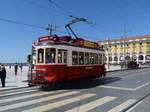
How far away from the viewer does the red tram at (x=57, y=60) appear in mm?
16953

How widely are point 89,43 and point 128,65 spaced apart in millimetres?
43280

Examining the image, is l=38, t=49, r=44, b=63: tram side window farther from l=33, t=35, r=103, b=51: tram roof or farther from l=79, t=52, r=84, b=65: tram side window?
l=79, t=52, r=84, b=65: tram side window

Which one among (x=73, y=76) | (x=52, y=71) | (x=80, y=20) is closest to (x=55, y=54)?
(x=52, y=71)

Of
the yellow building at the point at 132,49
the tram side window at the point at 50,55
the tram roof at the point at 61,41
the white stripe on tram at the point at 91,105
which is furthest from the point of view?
the yellow building at the point at 132,49

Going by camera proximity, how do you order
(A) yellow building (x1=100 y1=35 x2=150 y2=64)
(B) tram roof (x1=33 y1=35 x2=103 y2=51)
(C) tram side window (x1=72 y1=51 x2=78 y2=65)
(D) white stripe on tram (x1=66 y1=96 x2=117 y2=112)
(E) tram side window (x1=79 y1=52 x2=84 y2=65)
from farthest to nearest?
(A) yellow building (x1=100 y1=35 x2=150 y2=64) < (E) tram side window (x1=79 y1=52 x2=84 y2=65) < (C) tram side window (x1=72 y1=51 x2=78 y2=65) < (B) tram roof (x1=33 y1=35 x2=103 y2=51) < (D) white stripe on tram (x1=66 y1=96 x2=117 y2=112)

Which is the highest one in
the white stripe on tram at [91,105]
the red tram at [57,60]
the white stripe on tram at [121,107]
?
the red tram at [57,60]

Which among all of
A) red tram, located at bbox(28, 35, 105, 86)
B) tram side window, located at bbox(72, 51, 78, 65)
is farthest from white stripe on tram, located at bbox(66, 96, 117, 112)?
tram side window, located at bbox(72, 51, 78, 65)

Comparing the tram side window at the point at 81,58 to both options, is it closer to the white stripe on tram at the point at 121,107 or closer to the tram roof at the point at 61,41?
the tram roof at the point at 61,41

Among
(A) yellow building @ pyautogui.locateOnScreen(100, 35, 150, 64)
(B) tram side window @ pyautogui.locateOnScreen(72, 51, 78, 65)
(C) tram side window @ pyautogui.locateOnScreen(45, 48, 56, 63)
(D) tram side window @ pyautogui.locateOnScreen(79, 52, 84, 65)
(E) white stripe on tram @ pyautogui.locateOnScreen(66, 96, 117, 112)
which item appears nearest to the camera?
(E) white stripe on tram @ pyautogui.locateOnScreen(66, 96, 117, 112)

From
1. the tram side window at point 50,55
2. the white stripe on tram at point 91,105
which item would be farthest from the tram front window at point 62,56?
the white stripe on tram at point 91,105

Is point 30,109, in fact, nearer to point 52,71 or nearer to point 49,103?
point 49,103

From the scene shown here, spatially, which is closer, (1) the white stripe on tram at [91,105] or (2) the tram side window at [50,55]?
(1) the white stripe on tram at [91,105]

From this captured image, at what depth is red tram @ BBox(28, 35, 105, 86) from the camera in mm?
16953

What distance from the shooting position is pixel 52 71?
16.9 m
